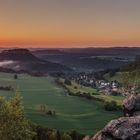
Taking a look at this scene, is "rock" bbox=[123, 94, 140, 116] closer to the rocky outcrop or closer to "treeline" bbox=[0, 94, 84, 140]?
the rocky outcrop

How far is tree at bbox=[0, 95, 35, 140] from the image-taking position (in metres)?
75.2

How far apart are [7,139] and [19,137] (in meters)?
2.06

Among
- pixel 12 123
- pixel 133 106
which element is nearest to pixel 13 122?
pixel 12 123

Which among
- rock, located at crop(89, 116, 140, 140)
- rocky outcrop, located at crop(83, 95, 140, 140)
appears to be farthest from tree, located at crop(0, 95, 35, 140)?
rock, located at crop(89, 116, 140, 140)

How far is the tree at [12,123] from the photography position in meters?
75.2

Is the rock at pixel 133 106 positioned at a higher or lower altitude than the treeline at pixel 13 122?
higher

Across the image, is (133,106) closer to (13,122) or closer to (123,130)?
(123,130)

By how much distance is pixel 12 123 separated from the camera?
75.9 m

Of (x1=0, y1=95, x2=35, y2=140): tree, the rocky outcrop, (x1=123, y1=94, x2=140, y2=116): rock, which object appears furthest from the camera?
(x1=0, y1=95, x2=35, y2=140): tree

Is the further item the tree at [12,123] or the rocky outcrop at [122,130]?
the tree at [12,123]

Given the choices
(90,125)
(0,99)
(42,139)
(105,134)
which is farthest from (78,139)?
(105,134)

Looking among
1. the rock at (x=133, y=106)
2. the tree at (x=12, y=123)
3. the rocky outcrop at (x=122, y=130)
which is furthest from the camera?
the tree at (x=12, y=123)

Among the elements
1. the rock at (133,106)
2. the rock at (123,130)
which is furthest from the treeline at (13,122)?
the rock at (123,130)

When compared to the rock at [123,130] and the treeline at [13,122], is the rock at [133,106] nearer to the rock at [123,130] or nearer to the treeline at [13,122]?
the rock at [123,130]
